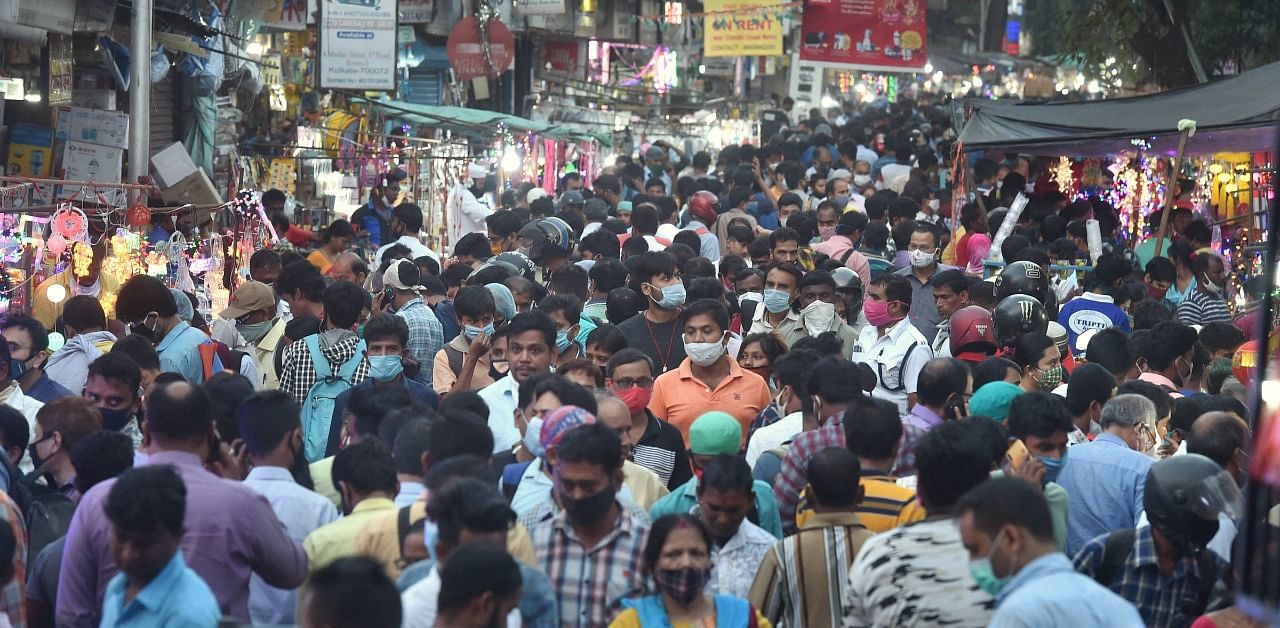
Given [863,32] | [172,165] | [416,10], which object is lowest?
[172,165]

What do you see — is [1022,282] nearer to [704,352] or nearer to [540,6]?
[704,352]

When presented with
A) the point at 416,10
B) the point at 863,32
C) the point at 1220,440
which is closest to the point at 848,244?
the point at 1220,440

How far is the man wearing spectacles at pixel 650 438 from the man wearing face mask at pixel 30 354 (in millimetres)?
2399

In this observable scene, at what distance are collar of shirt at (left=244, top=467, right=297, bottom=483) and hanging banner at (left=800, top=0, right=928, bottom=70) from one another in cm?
2425

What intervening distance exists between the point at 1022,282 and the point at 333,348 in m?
4.43

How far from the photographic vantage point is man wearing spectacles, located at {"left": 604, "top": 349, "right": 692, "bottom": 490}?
6.77 metres

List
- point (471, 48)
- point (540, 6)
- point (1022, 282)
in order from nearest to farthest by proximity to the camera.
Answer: point (1022, 282) → point (471, 48) → point (540, 6)

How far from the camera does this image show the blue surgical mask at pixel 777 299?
9477 millimetres

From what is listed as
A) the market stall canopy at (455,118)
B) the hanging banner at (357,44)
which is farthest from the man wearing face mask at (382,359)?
the market stall canopy at (455,118)

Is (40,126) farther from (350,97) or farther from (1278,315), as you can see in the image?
(1278,315)

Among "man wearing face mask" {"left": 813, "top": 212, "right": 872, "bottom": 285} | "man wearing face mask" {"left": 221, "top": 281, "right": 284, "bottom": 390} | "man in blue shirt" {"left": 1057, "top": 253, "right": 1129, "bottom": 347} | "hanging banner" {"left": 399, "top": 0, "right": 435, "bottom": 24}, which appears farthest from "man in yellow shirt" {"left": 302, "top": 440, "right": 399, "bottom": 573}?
"hanging banner" {"left": 399, "top": 0, "right": 435, "bottom": 24}

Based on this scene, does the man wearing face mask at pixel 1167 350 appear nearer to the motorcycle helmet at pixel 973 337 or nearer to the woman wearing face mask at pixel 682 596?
the motorcycle helmet at pixel 973 337

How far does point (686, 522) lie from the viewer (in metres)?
4.55

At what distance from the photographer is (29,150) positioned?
1332 centimetres
